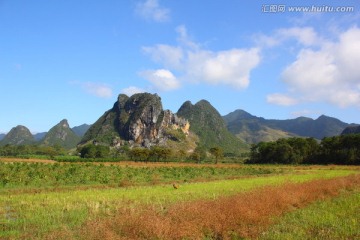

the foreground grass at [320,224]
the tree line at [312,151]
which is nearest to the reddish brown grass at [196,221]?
the foreground grass at [320,224]

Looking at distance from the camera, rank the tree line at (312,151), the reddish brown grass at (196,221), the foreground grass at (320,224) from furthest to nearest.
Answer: the tree line at (312,151)
the foreground grass at (320,224)
the reddish brown grass at (196,221)

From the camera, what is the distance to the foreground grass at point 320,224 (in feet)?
36.1

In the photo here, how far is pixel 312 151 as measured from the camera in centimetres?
10156

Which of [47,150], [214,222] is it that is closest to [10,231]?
[214,222]

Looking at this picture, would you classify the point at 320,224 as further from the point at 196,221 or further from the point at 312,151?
the point at 312,151

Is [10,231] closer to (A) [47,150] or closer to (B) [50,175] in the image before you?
(B) [50,175]

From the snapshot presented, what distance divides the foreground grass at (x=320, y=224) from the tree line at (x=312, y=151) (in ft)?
265

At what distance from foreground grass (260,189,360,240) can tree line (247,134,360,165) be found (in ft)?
265

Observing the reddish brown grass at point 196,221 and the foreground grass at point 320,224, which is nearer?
the reddish brown grass at point 196,221

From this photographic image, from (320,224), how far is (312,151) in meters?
95.4

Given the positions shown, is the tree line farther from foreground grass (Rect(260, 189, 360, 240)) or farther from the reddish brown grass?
the reddish brown grass

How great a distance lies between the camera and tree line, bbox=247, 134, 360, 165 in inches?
3549

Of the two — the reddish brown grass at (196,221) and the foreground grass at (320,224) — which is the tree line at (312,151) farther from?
the reddish brown grass at (196,221)

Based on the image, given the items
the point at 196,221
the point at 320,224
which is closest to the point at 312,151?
the point at 320,224
